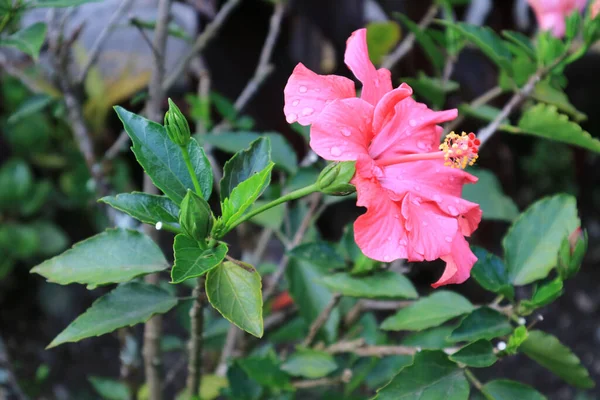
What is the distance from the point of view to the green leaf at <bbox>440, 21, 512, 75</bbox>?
39.4 inches

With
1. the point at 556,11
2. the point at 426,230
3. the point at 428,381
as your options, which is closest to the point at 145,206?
the point at 426,230

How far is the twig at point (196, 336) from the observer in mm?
771

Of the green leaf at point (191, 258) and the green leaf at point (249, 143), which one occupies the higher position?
the green leaf at point (191, 258)

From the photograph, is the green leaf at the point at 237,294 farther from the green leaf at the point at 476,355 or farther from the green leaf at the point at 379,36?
the green leaf at the point at 379,36

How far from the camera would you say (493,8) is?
7.67ft

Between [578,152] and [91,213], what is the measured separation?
8.72 ft

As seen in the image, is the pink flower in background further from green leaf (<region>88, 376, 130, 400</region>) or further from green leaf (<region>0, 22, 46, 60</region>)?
green leaf (<region>88, 376, 130, 400</region>)

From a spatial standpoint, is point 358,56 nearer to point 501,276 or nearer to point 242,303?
point 242,303

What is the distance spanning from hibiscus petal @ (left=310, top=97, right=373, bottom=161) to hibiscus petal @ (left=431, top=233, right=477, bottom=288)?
0.16m

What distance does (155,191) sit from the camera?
1198mm

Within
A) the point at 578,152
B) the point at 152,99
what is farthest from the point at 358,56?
the point at 578,152

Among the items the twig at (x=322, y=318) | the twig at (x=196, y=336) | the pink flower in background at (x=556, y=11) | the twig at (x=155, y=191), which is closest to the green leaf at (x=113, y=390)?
the twig at (x=155, y=191)

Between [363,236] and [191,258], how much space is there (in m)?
0.19

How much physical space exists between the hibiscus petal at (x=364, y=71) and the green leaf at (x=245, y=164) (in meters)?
0.15
